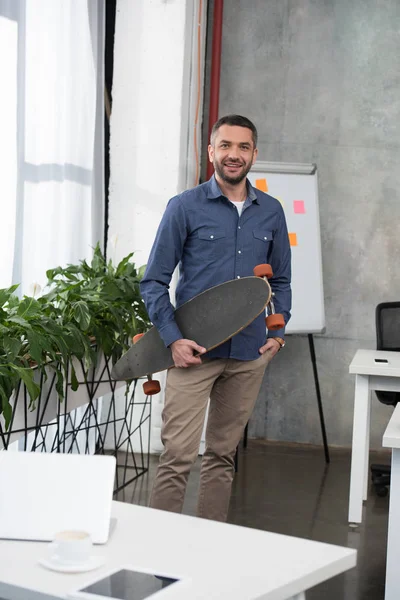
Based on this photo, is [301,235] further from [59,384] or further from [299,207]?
[59,384]

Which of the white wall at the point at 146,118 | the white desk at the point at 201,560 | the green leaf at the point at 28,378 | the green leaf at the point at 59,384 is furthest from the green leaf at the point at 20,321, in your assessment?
the white wall at the point at 146,118

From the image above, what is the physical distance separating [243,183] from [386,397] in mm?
1973

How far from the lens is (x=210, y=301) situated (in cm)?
272

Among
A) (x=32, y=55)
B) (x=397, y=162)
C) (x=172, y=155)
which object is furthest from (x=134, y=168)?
(x=397, y=162)

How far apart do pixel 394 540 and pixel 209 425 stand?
2.78 feet

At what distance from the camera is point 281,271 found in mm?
2982

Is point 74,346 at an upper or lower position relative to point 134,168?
lower

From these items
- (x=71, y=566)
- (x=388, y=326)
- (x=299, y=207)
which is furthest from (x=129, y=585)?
(x=299, y=207)

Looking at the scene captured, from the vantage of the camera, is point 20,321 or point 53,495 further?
point 20,321

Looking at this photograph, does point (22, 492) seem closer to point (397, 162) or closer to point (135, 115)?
point (135, 115)

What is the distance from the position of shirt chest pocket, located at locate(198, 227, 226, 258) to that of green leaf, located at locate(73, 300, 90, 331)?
72cm

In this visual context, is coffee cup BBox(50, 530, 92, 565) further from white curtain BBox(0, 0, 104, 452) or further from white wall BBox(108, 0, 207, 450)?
white wall BBox(108, 0, 207, 450)

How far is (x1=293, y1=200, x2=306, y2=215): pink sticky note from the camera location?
4836 millimetres

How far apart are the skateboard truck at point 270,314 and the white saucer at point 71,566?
147cm
